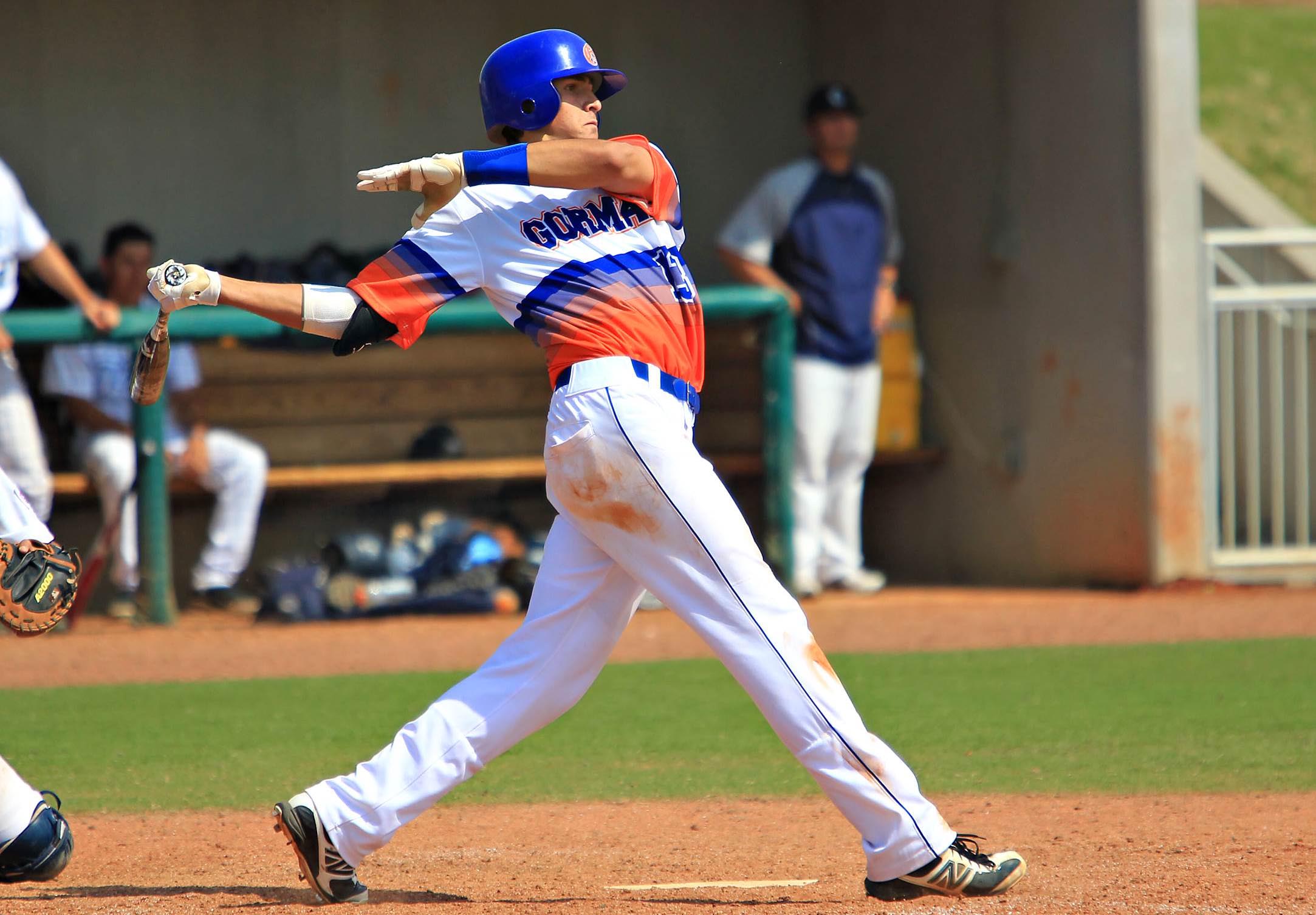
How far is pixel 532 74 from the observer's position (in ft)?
11.2

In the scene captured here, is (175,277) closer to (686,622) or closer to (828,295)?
(686,622)

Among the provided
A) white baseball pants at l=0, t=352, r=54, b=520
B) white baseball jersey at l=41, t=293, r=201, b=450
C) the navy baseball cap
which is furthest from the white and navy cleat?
the navy baseball cap

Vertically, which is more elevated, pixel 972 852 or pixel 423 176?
pixel 423 176

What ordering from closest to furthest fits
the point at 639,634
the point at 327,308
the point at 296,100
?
the point at 327,308 → the point at 639,634 → the point at 296,100

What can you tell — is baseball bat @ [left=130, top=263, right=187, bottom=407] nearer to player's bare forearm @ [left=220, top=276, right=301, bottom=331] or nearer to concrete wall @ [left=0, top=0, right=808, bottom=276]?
player's bare forearm @ [left=220, top=276, right=301, bottom=331]

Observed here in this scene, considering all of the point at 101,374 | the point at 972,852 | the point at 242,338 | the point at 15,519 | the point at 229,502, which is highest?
the point at 242,338

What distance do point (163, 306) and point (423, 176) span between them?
0.54 m

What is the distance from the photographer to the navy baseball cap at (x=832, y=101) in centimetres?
823

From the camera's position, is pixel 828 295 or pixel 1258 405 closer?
pixel 828 295

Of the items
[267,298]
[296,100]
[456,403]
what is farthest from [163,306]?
[296,100]

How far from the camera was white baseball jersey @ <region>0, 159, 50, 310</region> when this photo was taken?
703cm

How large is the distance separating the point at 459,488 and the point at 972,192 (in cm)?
331

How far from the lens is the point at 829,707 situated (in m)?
3.19

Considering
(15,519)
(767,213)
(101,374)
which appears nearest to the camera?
(15,519)
